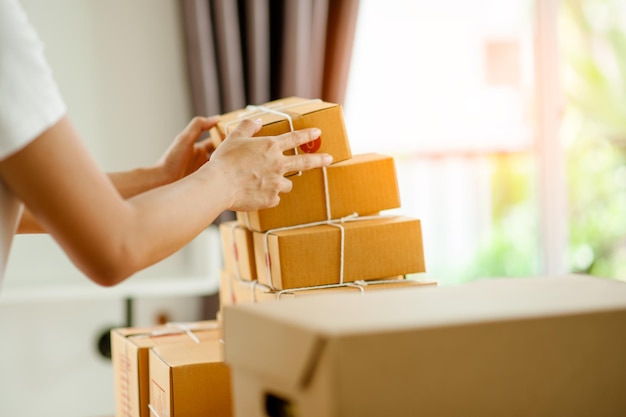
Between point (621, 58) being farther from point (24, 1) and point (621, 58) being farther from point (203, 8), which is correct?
point (24, 1)

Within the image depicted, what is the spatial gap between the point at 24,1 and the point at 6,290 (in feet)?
3.15

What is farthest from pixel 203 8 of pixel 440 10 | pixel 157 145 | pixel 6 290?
pixel 440 10

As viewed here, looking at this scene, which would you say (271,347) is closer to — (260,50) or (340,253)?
(340,253)

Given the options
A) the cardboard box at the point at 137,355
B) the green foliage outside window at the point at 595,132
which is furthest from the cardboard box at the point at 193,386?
the green foliage outside window at the point at 595,132

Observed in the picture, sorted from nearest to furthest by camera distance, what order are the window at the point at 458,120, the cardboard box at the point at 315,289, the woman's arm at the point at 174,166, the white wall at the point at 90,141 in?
the cardboard box at the point at 315,289, the woman's arm at the point at 174,166, the white wall at the point at 90,141, the window at the point at 458,120

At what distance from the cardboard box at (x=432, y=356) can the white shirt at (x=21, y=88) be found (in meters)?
0.30

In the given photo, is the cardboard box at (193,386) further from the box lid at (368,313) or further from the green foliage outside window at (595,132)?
the green foliage outside window at (595,132)

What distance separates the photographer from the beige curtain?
9.19ft

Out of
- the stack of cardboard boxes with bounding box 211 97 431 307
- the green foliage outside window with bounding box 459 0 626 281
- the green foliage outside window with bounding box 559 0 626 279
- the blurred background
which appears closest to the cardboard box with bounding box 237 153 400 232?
the stack of cardboard boxes with bounding box 211 97 431 307

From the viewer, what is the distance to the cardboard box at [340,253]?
137 centimetres

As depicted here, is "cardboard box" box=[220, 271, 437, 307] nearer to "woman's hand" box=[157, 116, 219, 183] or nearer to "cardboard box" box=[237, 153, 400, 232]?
"cardboard box" box=[237, 153, 400, 232]

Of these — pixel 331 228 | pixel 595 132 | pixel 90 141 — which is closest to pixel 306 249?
pixel 331 228

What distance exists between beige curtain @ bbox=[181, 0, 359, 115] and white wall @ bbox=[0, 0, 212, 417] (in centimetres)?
14

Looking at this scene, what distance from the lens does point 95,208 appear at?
3.14 feet
